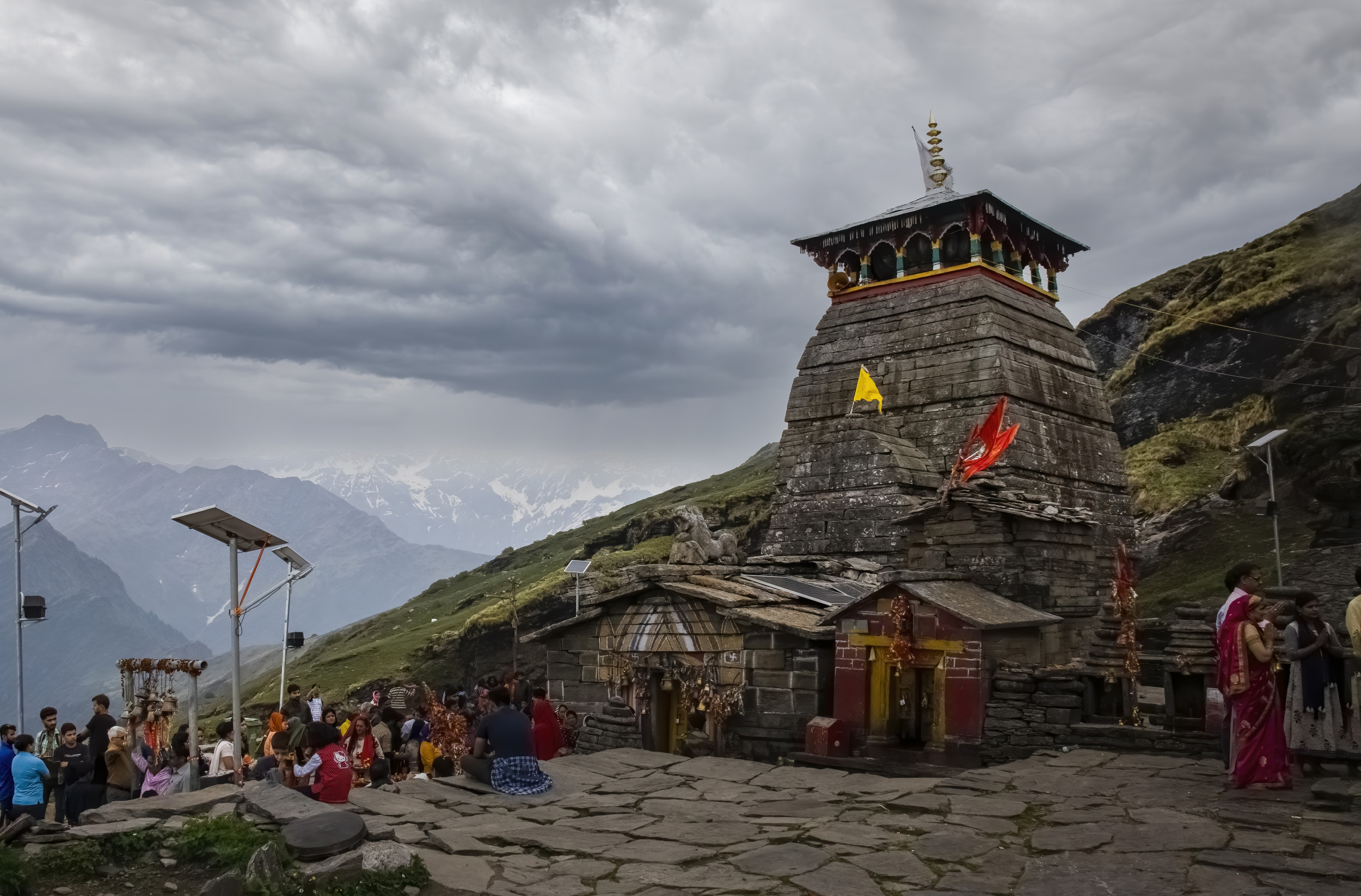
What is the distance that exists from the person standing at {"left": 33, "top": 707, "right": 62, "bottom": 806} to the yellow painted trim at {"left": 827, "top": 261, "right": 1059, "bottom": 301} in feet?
74.6

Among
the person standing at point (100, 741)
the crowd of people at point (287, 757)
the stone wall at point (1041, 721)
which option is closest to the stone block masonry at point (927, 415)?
the stone wall at point (1041, 721)

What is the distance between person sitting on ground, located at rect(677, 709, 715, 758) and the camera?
17.3 metres

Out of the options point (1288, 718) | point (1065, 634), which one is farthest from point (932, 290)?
point (1288, 718)

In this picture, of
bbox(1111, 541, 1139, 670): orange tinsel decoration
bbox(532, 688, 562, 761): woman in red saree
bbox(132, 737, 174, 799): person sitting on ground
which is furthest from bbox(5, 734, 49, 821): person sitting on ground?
bbox(1111, 541, 1139, 670): orange tinsel decoration

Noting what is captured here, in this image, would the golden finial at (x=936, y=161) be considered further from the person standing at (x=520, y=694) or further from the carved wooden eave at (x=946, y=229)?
the person standing at (x=520, y=694)

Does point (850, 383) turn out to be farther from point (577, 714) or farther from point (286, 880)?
point (286, 880)

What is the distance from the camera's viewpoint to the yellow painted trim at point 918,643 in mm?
15156

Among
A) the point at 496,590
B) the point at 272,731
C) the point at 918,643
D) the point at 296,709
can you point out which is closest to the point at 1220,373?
the point at 918,643

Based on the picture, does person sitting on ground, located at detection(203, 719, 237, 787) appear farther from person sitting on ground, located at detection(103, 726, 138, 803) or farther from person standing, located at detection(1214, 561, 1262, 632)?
person standing, located at detection(1214, 561, 1262, 632)

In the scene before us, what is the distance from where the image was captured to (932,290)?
28.5 metres

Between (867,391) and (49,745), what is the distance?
64.9ft

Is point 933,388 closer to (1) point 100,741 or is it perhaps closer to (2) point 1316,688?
(2) point 1316,688

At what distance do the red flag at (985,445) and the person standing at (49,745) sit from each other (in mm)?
16652

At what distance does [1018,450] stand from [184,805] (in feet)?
68.6
